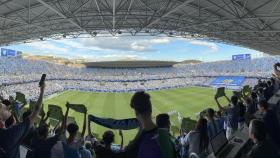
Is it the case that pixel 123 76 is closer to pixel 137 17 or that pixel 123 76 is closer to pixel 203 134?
pixel 137 17

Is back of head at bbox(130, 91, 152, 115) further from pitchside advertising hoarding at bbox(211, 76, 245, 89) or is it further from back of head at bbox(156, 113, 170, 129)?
pitchside advertising hoarding at bbox(211, 76, 245, 89)

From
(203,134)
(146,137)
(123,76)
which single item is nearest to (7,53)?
(123,76)

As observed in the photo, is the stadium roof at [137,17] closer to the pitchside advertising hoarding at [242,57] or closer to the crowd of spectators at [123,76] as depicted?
the crowd of spectators at [123,76]

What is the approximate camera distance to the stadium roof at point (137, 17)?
19031mm

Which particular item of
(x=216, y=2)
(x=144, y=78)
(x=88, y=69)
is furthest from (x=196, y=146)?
(x=88, y=69)

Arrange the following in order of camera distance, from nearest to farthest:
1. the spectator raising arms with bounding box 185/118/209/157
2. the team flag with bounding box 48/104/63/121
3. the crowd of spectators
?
the spectator raising arms with bounding box 185/118/209/157 → the team flag with bounding box 48/104/63/121 → the crowd of spectators

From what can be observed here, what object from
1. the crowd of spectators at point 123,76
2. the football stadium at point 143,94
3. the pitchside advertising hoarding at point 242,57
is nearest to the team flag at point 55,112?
the football stadium at point 143,94

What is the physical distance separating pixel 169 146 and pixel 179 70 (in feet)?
278

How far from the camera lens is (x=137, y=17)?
26.7 metres

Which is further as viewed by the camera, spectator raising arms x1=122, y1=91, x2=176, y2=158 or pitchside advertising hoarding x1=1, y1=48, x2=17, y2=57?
pitchside advertising hoarding x1=1, y1=48, x2=17, y2=57

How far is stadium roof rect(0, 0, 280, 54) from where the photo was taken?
62.4 ft

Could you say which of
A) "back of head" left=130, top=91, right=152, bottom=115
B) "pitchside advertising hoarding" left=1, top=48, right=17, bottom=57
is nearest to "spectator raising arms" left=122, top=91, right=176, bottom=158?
"back of head" left=130, top=91, right=152, bottom=115

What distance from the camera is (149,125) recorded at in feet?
9.42

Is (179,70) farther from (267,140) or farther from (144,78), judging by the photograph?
(267,140)
